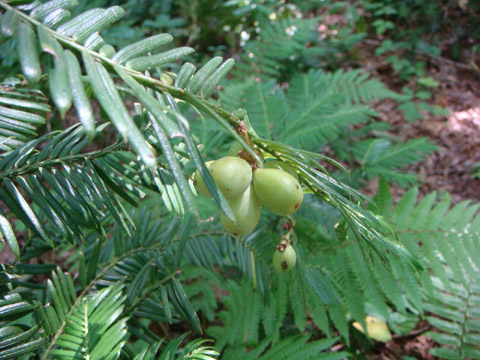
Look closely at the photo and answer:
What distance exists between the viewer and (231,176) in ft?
1.57

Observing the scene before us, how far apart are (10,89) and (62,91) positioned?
654 millimetres

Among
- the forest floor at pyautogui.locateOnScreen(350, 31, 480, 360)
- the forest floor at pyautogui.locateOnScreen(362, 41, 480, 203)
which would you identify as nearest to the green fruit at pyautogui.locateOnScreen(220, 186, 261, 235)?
the forest floor at pyautogui.locateOnScreen(350, 31, 480, 360)

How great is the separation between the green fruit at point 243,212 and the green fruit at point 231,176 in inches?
0.8

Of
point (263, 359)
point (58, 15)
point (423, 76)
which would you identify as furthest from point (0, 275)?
point (423, 76)

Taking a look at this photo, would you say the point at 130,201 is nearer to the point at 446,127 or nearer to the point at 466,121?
the point at 446,127

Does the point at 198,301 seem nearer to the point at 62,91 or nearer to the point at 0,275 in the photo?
the point at 0,275

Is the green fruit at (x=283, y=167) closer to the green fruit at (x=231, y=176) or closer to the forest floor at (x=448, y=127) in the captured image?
the green fruit at (x=231, y=176)

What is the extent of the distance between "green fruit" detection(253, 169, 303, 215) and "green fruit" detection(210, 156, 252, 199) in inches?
0.8

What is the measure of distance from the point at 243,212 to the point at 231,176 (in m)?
0.06

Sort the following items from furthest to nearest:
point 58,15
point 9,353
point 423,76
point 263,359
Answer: point 423,76 → point 263,359 → point 9,353 → point 58,15

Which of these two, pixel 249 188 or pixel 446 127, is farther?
pixel 446 127

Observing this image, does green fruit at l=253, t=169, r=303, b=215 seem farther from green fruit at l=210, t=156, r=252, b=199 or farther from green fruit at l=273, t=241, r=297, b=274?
green fruit at l=273, t=241, r=297, b=274

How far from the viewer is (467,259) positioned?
150 centimetres

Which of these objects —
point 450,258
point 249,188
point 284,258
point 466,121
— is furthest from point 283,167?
point 466,121
